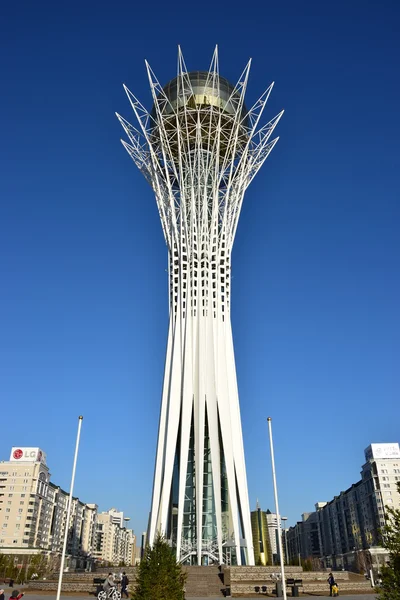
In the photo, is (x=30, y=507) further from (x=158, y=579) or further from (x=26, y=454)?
(x=158, y=579)

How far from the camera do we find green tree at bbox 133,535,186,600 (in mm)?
16094

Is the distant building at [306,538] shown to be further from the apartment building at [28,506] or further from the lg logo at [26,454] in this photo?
the lg logo at [26,454]

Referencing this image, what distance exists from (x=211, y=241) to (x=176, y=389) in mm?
12781

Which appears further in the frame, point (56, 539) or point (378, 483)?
point (56, 539)

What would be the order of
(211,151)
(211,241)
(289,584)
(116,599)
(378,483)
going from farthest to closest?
(378,483)
(211,151)
(211,241)
(289,584)
(116,599)

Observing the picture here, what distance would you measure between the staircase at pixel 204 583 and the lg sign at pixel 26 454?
78.0m

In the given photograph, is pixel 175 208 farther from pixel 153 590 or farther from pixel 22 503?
pixel 22 503

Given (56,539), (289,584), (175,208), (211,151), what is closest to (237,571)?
(289,584)

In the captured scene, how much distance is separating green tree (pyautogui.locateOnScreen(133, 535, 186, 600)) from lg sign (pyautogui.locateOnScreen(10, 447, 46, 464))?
3624 inches

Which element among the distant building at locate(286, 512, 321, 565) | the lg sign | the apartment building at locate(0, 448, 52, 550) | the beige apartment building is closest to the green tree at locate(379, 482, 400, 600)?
the beige apartment building

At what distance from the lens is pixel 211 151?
4900 cm

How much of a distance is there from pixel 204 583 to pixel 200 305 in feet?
68.4

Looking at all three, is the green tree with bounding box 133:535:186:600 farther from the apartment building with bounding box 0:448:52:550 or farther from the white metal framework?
the apartment building with bounding box 0:448:52:550

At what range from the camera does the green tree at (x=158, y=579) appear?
16094 mm
